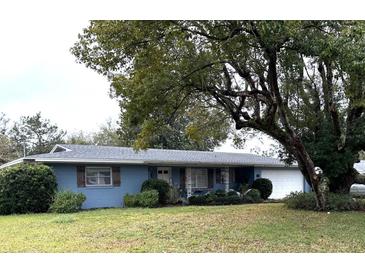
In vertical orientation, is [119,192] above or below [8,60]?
below

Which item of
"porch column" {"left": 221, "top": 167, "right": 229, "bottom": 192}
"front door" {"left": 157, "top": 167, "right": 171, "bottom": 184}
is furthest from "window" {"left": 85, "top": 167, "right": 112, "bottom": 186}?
"porch column" {"left": 221, "top": 167, "right": 229, "bottom": 192}

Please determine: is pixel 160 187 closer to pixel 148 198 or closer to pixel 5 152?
pixel 148 198

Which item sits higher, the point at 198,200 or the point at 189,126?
the point at 189,126

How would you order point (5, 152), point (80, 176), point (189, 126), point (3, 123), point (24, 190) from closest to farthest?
point (24, 190) < point (189, 126) < point (80, 176) < point (5, 152) < point (3, 123)

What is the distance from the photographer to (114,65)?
11.2 meters

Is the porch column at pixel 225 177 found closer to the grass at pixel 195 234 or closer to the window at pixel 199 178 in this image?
the window at pixel 199 178

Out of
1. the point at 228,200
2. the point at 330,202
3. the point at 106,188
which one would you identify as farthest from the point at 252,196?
the point at 330,202

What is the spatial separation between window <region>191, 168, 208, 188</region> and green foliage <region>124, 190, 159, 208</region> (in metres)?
4.79

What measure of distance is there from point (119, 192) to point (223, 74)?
8.81 metres

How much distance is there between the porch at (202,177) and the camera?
21.9 m

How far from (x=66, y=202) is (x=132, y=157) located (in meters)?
4.67

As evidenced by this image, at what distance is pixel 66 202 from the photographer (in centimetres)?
1605
